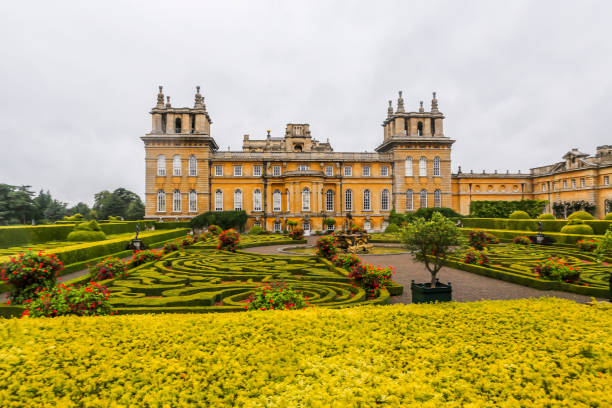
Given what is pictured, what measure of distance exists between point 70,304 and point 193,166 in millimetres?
32972

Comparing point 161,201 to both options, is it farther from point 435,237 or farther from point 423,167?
point 435,237

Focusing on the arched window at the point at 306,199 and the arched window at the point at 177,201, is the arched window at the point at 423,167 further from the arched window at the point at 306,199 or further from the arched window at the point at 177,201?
the arched window at the point at 177,201

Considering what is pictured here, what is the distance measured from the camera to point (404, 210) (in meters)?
38.1

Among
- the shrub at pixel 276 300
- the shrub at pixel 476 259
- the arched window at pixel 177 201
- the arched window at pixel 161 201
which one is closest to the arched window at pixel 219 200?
the arched window at pixel 177 201

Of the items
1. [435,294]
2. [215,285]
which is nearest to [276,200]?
[215,285]

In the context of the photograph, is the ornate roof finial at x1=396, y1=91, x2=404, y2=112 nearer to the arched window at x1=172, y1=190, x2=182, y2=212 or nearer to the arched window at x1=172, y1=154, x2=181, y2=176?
the arched window at x1=172, y1=154, x2=181, y2=176

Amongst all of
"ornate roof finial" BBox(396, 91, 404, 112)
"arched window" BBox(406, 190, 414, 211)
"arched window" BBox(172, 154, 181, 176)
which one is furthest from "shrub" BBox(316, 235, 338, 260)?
"ornate roof finial" BBox(396, 91, 404, 112)

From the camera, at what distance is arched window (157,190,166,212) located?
36.5m

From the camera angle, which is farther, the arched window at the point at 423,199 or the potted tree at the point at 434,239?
the arched window at the point at 423,199

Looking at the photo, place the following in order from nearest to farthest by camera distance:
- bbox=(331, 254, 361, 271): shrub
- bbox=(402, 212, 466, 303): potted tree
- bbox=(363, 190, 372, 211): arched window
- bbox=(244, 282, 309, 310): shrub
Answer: bbox=(244, 282, 309, 310): shrub
bbox=(402, 212, 466, 303): potted tree
bbox=(331, 254, 361, 271): shrub
bbox=(363, 190, 372, 211): arched window

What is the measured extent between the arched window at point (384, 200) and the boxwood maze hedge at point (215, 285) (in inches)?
1067

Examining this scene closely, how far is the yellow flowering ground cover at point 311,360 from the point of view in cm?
298

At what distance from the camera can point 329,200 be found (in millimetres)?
38438

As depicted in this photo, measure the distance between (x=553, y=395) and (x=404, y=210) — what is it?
3663 cm
